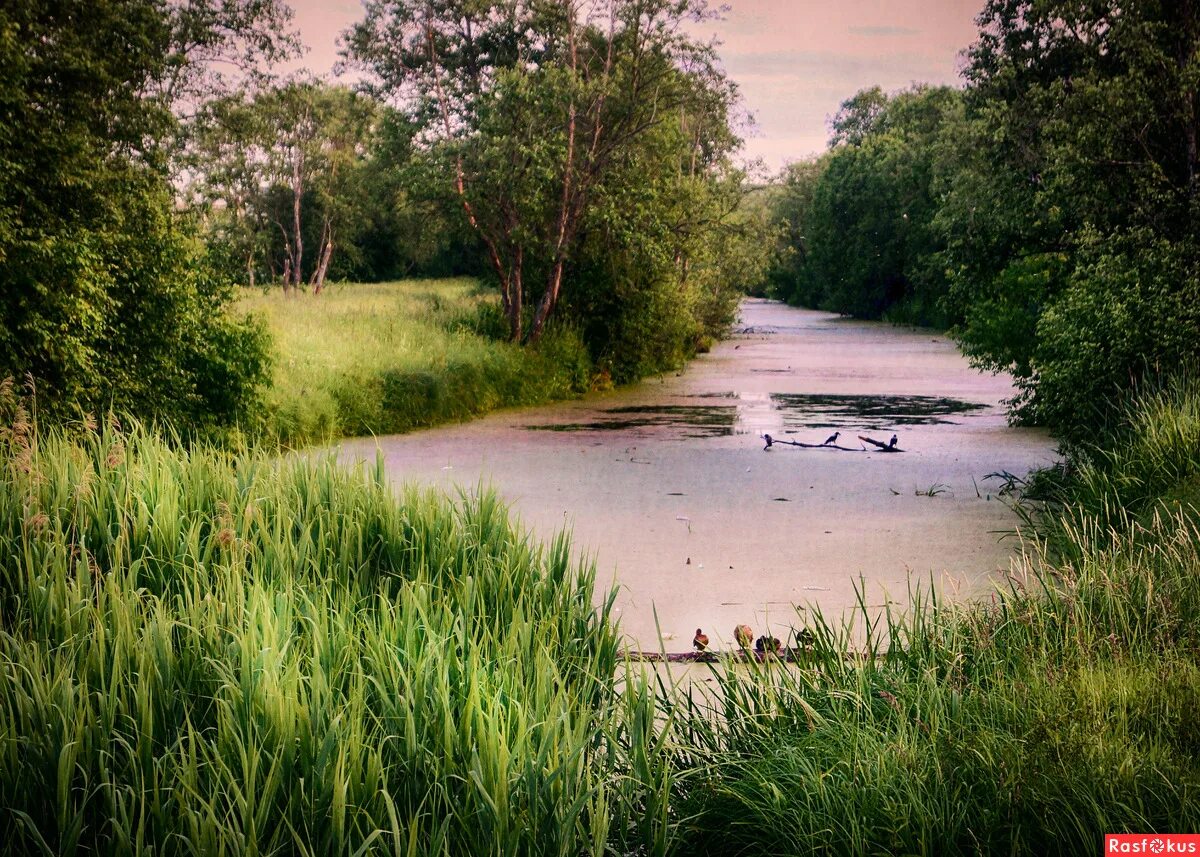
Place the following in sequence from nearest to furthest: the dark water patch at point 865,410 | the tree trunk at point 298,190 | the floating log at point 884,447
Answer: the floating log at point 884,447 → the dark water patch at point 865,410 → the tree trunk at point 298,190

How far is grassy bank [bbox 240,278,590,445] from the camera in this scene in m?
9.23

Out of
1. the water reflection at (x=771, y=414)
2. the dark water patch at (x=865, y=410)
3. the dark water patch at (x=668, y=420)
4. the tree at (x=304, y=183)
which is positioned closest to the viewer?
the dark water patch at (x=668, y=420)

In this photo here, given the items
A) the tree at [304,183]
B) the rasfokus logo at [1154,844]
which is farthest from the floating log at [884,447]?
the tree at [304,183]

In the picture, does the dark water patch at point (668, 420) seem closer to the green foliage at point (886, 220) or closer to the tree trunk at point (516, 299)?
the tree trunk at point (516, 299)

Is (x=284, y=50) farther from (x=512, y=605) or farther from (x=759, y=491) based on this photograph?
(x=512, y=605)

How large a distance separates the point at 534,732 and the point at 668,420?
28.7 feet

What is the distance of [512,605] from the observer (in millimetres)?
3240

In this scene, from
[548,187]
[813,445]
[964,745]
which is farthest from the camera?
[548,187]

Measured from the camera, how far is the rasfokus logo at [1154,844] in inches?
79.4

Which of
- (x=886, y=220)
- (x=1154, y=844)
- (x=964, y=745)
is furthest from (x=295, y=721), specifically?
(x=886, y=220)

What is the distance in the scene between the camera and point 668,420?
1104 centimetres

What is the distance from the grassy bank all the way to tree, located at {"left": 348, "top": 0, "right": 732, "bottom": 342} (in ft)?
2.56

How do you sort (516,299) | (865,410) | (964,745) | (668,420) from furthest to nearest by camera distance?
(516,299) → (865,410) → (668,420) → (964,745)

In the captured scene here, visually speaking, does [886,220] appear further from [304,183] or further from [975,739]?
[975,739]
